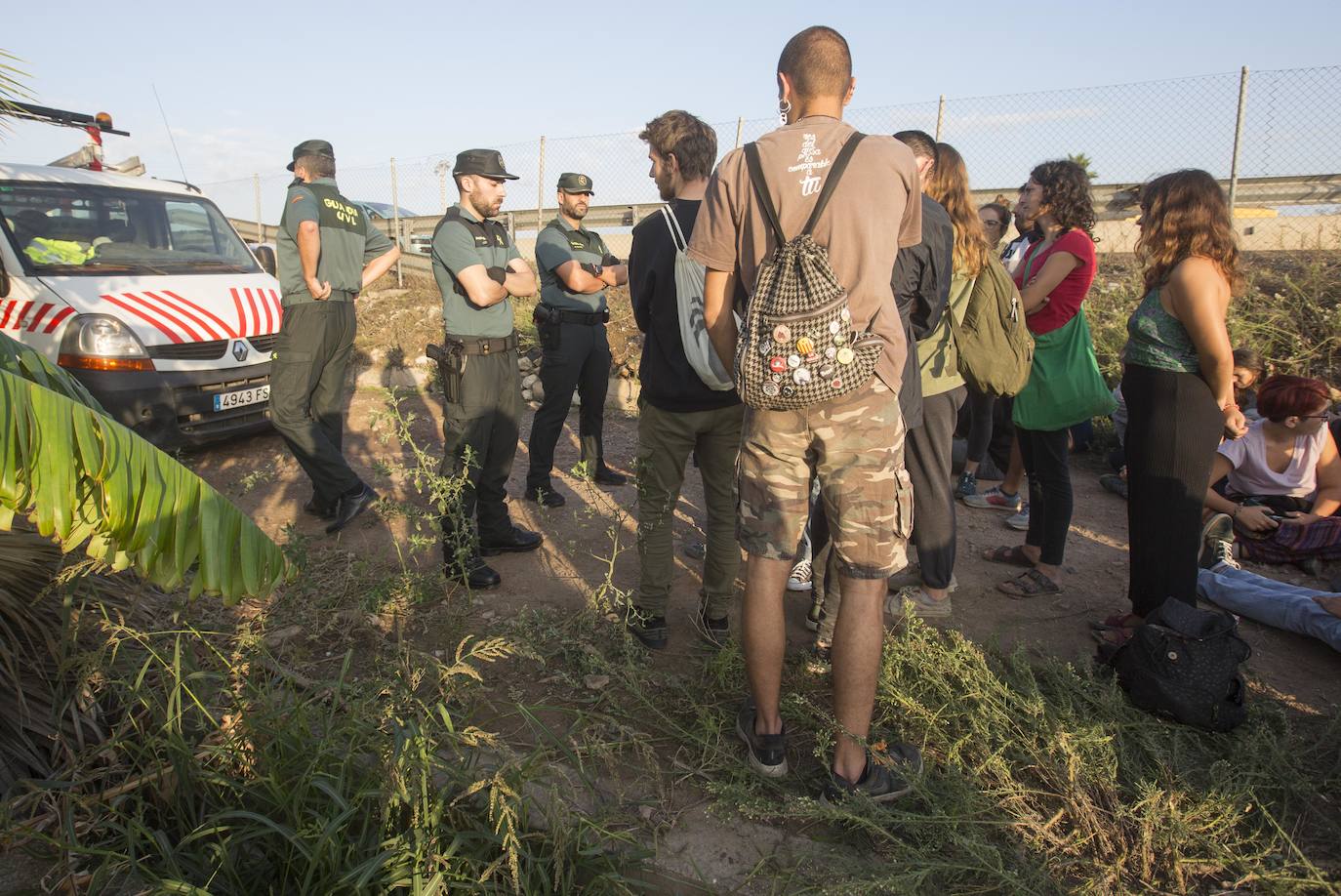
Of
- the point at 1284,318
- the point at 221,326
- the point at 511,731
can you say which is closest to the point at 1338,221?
the point at 1284,318

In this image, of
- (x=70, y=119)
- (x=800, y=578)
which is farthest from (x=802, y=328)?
(x=70, y=119)

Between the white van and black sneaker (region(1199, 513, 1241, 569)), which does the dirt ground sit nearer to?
black sneaker (region(1199, 513, 1241, 569))

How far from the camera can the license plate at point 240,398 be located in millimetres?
6035

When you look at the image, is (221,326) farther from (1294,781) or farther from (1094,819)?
(1294,781)

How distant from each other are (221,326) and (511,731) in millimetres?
4727

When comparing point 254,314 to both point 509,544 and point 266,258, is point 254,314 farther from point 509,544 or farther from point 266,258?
point 509,544

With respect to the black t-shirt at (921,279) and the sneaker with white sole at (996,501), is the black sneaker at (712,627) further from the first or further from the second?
the sneaker with white sole at (996,501)

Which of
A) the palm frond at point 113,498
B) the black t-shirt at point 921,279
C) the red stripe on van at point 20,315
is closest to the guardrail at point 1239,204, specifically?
the black t-shirt at point 921,279

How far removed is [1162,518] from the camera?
3.27 meters

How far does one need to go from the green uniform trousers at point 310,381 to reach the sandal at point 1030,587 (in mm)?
3870

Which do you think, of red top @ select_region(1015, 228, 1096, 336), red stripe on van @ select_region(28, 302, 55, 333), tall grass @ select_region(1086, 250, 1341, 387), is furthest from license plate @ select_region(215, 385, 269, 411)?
tall grass @ select_region(1086, 250, 1341, 387)

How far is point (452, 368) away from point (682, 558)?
65.0 inches

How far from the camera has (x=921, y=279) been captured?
3025mm

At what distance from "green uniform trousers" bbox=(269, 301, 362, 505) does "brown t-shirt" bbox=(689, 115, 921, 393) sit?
3.28 metres
